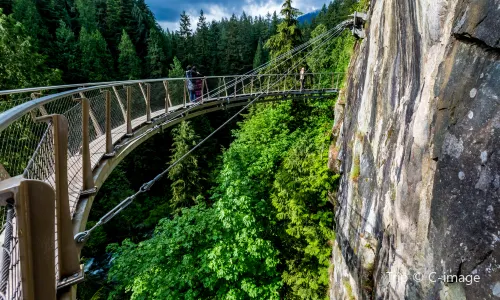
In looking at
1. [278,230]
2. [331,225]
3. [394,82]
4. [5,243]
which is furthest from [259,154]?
[5,243]

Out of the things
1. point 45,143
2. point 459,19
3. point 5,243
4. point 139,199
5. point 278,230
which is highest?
point 459,19

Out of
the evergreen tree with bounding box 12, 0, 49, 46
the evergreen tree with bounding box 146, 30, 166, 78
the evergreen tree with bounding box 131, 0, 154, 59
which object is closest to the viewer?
the evergreen tree with bounding box 12, 0, 49, 46

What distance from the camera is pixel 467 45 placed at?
3.05m

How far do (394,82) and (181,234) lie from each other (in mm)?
7724

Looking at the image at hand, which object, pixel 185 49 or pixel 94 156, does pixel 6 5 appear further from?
pixel 94 156

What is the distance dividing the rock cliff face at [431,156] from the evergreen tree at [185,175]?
1424cm

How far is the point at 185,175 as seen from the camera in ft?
63.9

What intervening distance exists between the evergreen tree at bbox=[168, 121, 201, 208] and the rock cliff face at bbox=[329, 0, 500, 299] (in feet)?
46.7

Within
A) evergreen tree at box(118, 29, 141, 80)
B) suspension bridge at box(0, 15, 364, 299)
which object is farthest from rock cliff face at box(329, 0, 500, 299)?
evergreen tree at box(118, 29, 141, 80)

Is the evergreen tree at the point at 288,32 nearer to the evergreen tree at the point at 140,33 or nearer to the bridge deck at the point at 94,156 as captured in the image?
the bridge deck at the point at 94,156

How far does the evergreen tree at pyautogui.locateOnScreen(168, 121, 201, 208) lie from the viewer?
18953mm

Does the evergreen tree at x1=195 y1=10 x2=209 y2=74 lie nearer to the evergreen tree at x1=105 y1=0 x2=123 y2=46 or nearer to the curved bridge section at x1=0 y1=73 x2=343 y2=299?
the evergreen tree at x1=105 y1=0 x2=123 y2=46

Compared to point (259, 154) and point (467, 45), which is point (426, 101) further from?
point (259, 154)

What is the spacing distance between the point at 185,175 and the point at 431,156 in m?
17.4
